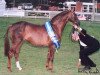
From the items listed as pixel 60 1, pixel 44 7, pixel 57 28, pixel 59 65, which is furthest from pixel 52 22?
pixel 60 1

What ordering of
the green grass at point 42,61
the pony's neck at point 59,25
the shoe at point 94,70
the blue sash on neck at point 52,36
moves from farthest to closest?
the pony's neck at point 59,25, the shoe at point 94,70, the blue sash on neck at point 52,36, the green grass at point 42,61

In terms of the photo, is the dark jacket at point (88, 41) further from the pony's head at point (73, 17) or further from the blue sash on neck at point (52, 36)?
the blue sash on neck at point (52, 36)

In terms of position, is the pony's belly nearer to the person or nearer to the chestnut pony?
the chestnut pony

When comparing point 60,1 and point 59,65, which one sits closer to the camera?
point 59,65

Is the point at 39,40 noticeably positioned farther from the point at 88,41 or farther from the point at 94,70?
the point at 94,70

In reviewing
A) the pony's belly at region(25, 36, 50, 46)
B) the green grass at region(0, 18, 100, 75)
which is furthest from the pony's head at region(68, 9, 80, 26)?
the green grass at region(0, 18, 100, 75)

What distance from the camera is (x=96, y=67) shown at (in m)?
14.9

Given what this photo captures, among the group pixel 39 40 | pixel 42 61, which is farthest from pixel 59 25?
pixel 42 61

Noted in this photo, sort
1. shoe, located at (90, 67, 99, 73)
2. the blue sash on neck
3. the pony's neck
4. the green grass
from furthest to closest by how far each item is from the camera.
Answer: the pony's neck, shoe, located at (90, 67, 99, 73), the blue sash on neck, the green grass

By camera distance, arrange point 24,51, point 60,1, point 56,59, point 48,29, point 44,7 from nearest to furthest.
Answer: point 48,29, point 56,59, point 24,51, point 44,7, point 60,1

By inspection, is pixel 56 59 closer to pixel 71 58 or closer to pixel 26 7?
pixel 71 58

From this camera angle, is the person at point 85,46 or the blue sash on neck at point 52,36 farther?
the person at point 85,46

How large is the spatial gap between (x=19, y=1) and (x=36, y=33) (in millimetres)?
61425

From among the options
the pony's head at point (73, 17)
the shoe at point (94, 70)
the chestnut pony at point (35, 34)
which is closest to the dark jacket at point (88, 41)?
the pony's head at point (73, 17)
